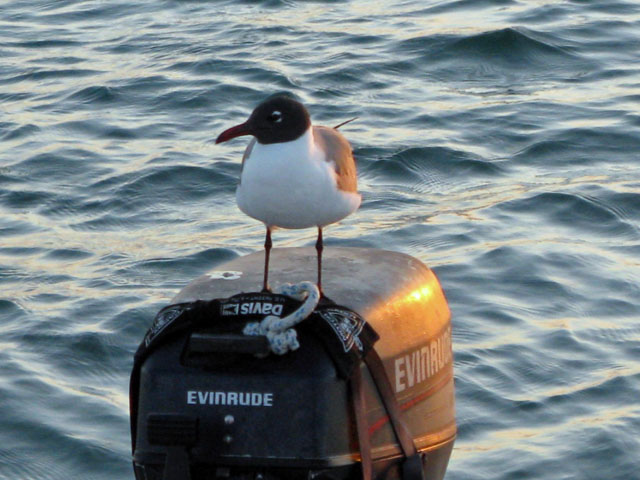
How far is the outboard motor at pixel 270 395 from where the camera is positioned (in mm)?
3850

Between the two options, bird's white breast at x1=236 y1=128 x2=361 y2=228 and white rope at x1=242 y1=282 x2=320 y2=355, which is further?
bird's white breast at x1=236 y1=128 x2=361 y2=228

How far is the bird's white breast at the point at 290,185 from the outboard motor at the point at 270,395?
0.99 feet

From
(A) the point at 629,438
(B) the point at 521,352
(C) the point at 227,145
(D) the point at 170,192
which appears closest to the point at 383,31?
(C) the point at 227,145

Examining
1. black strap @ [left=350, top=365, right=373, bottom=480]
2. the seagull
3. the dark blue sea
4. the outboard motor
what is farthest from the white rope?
the dark blue sea

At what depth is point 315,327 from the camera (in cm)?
393

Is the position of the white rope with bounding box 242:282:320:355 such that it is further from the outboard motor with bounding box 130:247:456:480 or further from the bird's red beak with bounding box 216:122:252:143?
the bird's red beak with bounding box 216:122:252:143

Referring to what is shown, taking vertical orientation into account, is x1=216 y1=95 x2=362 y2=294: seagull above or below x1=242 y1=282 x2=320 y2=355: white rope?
above

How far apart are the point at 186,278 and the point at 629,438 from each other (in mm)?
2956

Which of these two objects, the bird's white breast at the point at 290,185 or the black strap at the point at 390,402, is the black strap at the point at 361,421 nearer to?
the black strap at the point at 390,402

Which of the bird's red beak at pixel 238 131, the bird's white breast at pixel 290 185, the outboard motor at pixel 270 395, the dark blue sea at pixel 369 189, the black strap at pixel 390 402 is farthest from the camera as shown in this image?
the dark blue sea at pixel 369 189

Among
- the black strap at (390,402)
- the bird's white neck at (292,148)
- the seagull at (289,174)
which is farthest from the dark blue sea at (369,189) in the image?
the bird's white neck at (292,148)

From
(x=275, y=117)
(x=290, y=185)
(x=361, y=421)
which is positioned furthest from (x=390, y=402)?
(x=275, y=117)

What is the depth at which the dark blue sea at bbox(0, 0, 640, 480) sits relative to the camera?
20.6 feet

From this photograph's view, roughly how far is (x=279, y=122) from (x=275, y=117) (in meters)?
0.02
